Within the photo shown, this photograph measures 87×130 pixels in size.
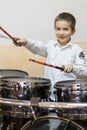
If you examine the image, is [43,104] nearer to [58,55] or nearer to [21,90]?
[21,90]

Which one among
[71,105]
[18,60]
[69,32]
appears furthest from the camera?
[18,60]

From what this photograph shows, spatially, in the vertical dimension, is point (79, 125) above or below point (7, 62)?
below

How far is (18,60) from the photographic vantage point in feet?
6.53

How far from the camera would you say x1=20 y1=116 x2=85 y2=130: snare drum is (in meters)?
1.14

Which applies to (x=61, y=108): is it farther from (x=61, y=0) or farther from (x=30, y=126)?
(x=61, y=0)

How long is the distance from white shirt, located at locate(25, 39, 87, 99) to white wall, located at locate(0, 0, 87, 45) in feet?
1.11

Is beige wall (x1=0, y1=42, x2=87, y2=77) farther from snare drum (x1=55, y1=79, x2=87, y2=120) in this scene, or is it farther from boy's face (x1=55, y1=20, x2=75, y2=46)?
snare drum (x1=55, y1=79, x2=87, y2=120)

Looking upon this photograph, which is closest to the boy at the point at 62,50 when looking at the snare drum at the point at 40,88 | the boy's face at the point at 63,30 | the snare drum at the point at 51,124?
the boy's face at the point at 63,30

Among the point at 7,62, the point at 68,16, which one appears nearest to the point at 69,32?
the point at 68,16

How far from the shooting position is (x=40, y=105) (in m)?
1.13

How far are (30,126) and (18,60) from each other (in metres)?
0.87

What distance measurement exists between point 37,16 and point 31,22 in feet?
0.18

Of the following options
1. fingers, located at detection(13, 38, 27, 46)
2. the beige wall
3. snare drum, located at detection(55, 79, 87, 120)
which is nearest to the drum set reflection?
snare drum, located at detection(55, 79, 87, 120)

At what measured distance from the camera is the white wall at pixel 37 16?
2006mm
